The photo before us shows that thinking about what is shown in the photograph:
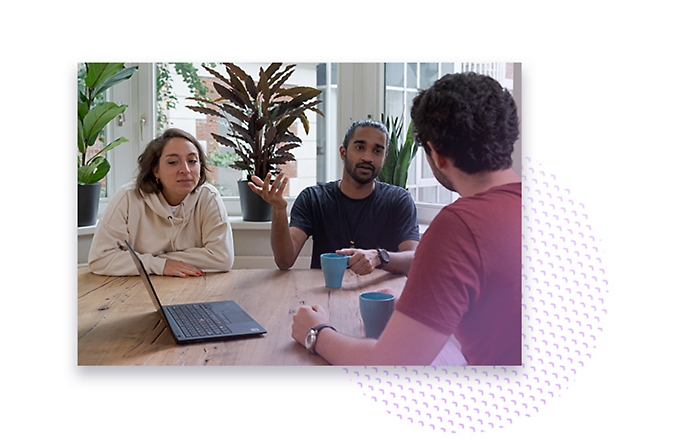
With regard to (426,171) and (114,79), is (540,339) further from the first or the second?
(114,79)

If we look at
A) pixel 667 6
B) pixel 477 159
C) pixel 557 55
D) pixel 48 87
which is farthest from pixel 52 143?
pixel 667 6

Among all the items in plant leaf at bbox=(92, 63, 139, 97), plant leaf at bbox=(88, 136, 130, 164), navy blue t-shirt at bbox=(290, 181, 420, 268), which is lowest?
navy blue t-shirt at bbox=(290, 181, 420, 268)

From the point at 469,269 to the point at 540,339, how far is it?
0.51 meters

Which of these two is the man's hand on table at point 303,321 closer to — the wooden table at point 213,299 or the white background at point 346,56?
the wooden table at point 213,299

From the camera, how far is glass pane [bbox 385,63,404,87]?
1.87m

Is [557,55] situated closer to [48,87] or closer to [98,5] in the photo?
[98,5]

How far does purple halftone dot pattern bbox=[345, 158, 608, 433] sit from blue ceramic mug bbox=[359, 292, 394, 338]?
0.25m

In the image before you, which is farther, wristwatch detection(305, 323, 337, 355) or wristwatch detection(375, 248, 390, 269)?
wristwatch detection(375, 248, 390, 269)

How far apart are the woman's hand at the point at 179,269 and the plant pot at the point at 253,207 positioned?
22 centimetres

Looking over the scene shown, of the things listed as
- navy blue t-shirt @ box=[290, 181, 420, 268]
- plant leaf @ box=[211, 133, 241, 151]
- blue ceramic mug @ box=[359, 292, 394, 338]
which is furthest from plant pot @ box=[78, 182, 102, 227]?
blue ceramic mug @ box=[359, 292, 394, 338]

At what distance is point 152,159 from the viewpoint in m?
1.87

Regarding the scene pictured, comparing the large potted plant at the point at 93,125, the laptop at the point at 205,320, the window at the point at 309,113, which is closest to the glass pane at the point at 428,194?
the window at the point at 309,113

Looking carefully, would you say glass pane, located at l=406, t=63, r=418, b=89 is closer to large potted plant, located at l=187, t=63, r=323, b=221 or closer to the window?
the window

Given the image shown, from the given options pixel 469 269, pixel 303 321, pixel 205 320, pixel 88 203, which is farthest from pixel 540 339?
pixel 88 203
